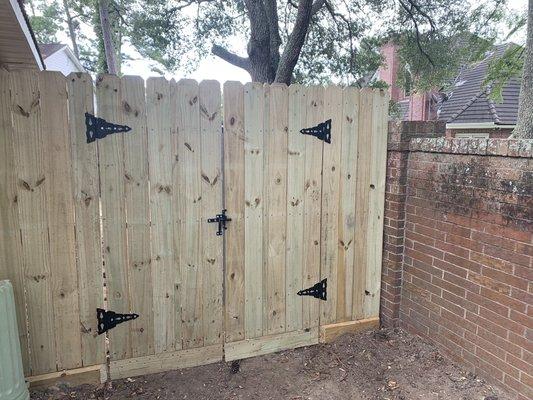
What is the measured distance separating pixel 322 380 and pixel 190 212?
58.7 inches

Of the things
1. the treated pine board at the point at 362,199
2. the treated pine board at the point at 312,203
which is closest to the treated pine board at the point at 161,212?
the treated pine board at the point at 312,203

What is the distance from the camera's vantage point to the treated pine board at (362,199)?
3078mm

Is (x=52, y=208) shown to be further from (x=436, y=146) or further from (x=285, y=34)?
(x=285, y=34)

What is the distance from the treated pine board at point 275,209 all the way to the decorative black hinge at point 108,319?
3.32 ft

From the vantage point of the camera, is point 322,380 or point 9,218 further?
point 322,380

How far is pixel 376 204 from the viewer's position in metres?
3.24

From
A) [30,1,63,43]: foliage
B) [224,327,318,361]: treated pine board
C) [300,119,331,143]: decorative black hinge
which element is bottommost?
[224,327,318,361]: treated pine board

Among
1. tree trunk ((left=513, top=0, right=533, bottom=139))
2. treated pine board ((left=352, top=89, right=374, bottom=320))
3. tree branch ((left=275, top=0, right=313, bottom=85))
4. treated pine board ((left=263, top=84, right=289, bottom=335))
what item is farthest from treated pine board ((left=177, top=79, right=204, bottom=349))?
tree branch ((left=275, top=0, right=313, bottom=85))

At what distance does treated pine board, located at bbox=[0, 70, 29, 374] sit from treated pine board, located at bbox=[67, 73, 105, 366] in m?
0.31

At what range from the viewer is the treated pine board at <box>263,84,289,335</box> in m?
2.81

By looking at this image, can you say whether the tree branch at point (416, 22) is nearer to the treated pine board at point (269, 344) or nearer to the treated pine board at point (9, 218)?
the treated pine board at point (269, 344)

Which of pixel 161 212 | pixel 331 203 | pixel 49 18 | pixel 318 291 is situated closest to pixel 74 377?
pixel 161 212

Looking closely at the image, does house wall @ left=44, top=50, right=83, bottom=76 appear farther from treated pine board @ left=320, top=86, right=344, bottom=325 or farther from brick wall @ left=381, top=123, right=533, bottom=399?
brick wall @ left=381, top=123, right=533, bottom=399

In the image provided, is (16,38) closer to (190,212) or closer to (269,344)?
(190,212)
